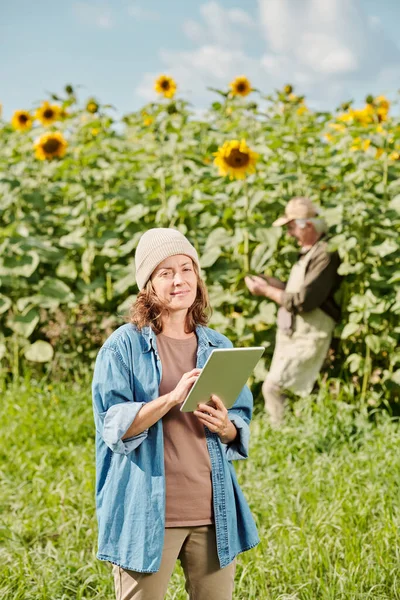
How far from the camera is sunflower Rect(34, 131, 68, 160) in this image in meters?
6.14

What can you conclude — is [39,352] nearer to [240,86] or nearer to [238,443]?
[240,86]

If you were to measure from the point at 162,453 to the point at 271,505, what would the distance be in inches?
69.2

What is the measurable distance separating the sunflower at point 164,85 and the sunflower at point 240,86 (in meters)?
0.47

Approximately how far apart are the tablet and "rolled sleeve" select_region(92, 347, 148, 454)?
14 cm

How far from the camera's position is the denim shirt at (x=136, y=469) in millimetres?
1930

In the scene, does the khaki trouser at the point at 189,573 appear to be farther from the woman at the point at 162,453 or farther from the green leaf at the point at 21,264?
the green leaf at the point at 21,264

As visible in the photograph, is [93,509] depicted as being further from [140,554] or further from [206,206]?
[206,206]

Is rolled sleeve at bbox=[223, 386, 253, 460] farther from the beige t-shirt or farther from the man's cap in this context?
the man's cap

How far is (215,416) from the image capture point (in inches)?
77.5

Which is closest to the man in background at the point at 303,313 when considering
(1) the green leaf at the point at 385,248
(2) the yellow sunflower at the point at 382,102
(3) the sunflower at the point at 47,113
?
(1) the green leaf at the point at 385,248

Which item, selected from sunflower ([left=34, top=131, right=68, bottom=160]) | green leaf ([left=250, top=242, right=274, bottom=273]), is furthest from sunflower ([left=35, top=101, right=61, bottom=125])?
green leaf ([left=250, top=242, right=274, bottom=273])

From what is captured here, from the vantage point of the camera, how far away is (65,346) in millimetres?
5859

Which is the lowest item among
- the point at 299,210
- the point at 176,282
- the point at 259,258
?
the point at 176,282

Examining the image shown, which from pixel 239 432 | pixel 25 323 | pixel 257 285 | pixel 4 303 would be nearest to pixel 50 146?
pixel 4 303
